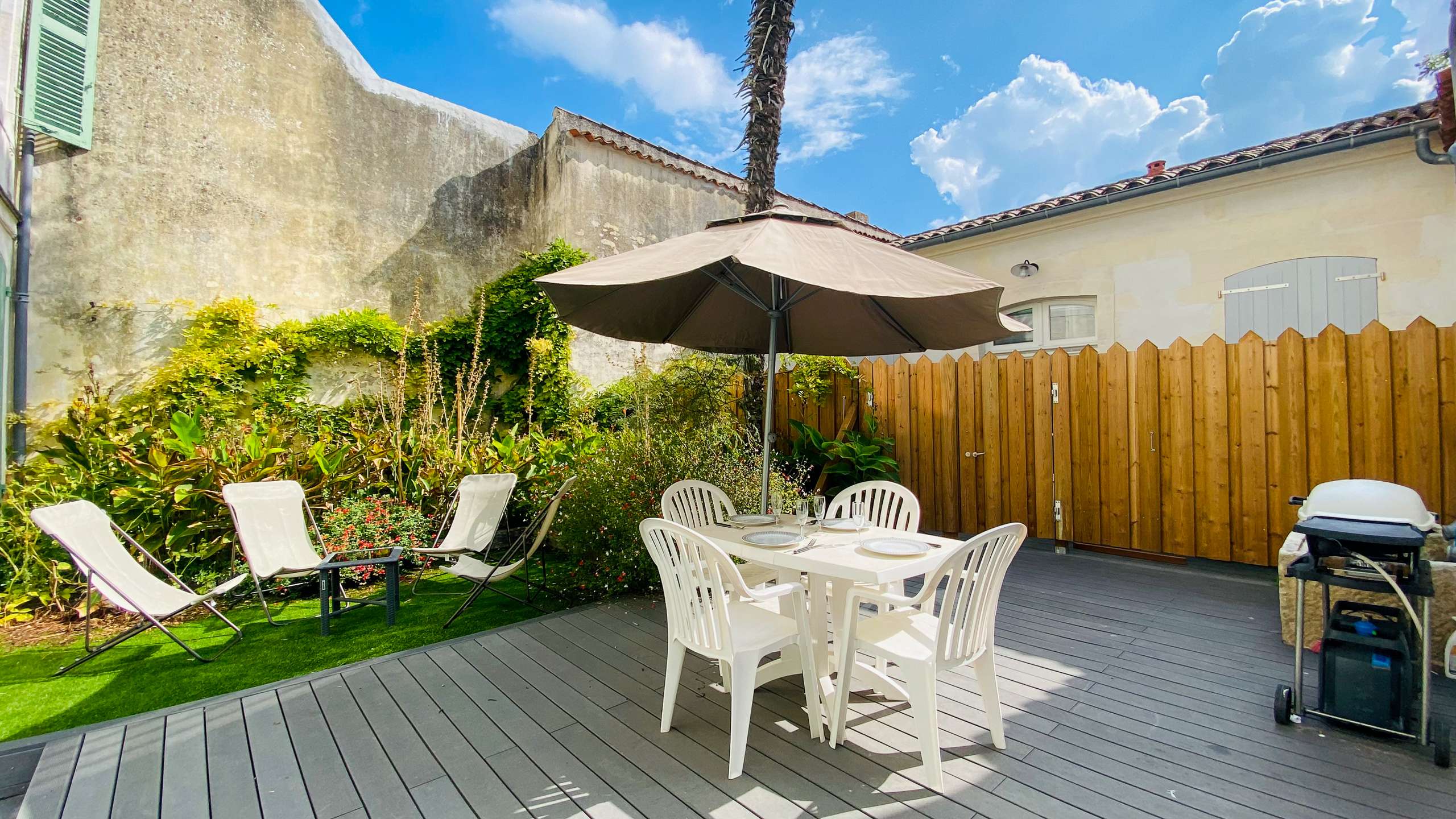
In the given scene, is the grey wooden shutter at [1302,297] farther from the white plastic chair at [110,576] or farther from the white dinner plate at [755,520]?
the white plastic chair at [110,576]

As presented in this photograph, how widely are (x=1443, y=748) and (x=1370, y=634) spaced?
0.40m

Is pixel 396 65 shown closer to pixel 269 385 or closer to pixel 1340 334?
pixel 269 385

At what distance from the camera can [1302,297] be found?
607cm

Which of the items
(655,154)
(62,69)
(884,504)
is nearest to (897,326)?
(884,504)

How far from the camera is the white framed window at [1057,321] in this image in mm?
7473

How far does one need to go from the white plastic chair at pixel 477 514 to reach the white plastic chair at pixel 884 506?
2.50m

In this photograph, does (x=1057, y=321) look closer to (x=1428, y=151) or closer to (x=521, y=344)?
(x=1428, y=151)

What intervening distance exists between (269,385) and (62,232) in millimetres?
2150

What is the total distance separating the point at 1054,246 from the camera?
7.56m

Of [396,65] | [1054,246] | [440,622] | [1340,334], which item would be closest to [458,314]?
[396,65]

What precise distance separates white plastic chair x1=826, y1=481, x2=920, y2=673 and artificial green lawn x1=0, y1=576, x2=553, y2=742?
226 centimetres

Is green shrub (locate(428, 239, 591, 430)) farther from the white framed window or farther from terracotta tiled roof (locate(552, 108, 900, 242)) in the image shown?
the white framed window

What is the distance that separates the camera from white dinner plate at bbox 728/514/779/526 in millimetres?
3199

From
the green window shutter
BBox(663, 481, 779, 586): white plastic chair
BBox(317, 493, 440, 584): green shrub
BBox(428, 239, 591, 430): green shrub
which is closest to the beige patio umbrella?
BBox(663, 481, 779, 586): white plastic chair
